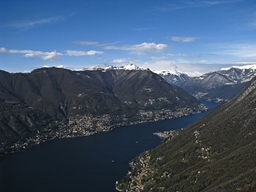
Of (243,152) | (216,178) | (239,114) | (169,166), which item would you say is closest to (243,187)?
(216,178)

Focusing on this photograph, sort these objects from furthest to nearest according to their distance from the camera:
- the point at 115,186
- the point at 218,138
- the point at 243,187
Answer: the point at 218,138
the point at 115,186
the point at 243,187

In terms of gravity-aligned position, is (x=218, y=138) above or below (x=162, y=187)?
above

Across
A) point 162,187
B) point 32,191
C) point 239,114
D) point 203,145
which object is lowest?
point 32,191

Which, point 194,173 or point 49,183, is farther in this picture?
point 49,183

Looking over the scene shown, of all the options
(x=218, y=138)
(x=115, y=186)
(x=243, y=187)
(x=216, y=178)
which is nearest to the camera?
(x=243, y=187)

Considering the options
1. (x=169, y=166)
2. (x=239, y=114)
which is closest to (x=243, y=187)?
(x=169, y=166)

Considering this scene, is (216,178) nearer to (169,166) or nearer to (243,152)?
(243,152)
